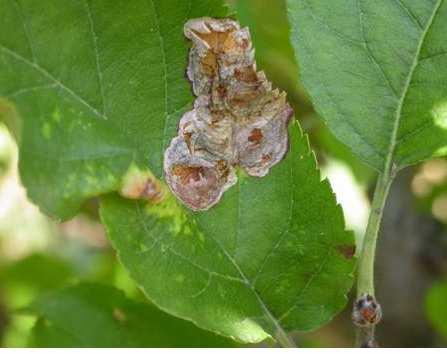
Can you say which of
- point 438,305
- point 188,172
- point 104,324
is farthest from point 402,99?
point 438,305

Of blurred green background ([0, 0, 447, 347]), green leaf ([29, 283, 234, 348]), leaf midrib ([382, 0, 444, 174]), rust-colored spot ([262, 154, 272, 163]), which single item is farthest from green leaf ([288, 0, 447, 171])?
blurred green background ([0, 0, 447, 347])

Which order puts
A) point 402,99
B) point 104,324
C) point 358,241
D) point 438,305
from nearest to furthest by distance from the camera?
point 402,99 < point 104,324 < point 438,305 < point 358,241

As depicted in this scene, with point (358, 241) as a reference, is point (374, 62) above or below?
above

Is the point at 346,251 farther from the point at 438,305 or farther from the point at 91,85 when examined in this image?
the point at 438,305

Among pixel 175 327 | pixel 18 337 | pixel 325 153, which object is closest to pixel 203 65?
pixel 175 327

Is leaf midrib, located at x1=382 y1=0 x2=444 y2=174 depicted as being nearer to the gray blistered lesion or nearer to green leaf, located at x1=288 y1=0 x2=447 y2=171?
green leaf, located at x1=288 y1=0 x2=447 y2=171

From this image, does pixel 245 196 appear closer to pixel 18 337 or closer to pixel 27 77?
pixel 27 77

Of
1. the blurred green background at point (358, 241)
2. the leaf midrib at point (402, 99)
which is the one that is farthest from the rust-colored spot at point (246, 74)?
the blurred green background at point (358, 241)
